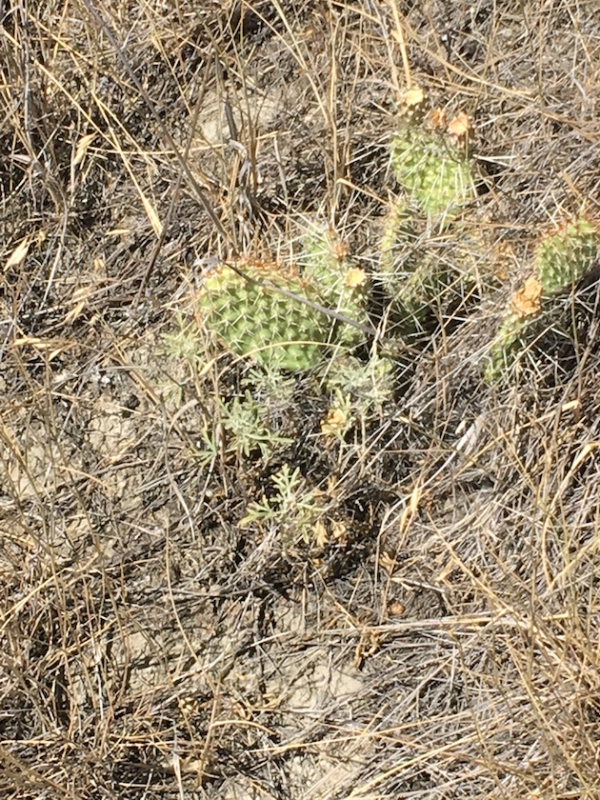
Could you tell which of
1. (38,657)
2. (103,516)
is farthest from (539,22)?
(38,657)

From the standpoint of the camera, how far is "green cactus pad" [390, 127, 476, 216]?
1677mm

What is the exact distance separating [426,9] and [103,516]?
1577mm

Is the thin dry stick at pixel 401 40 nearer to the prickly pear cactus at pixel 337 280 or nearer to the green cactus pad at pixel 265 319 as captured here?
the prickly pear cactus at pixel 337 280

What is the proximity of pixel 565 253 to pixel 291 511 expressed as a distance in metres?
0.78

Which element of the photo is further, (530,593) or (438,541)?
(438,541)

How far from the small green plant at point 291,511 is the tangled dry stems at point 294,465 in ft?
0.06

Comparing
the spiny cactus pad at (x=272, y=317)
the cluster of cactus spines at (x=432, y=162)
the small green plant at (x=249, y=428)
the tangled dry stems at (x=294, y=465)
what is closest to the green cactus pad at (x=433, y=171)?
the cluster of cactus spines at (x=432, y=162)

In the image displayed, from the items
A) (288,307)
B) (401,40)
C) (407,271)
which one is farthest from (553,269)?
(401,40)

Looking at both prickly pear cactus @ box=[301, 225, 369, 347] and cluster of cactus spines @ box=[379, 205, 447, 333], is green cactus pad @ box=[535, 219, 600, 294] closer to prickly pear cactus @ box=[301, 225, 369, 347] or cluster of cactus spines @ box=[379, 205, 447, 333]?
cluster of cactus spines @ box=[379, 205, 447, 333]

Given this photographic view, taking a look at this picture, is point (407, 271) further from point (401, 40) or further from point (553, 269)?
point (401, 40)

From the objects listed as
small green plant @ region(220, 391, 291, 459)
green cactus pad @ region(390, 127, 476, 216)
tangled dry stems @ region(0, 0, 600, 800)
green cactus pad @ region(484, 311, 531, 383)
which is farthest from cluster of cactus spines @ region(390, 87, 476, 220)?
small green plant @ region(220, 391, 291, 459)

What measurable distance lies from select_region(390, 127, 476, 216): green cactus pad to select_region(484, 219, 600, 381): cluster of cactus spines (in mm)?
250

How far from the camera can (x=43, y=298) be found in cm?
206

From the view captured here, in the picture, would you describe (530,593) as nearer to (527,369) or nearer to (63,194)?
(527,369)
